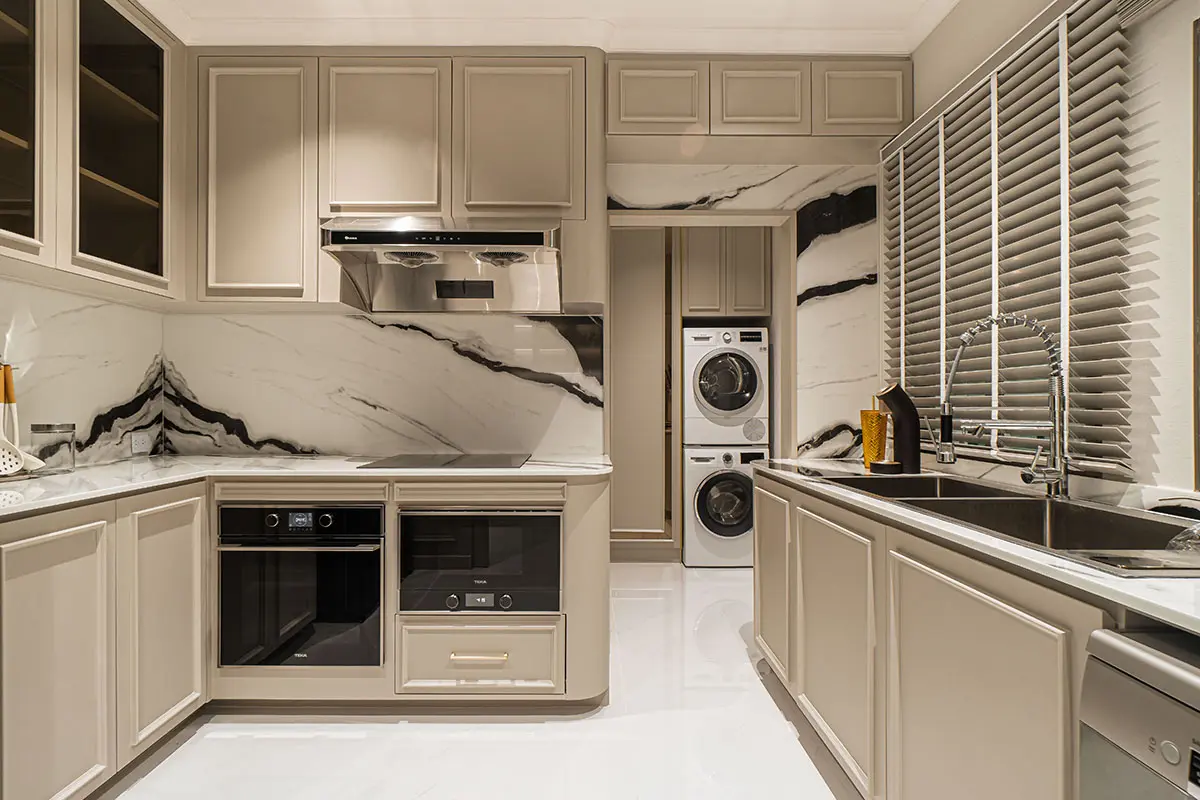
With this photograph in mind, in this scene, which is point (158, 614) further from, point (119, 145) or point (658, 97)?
point (658, 97)

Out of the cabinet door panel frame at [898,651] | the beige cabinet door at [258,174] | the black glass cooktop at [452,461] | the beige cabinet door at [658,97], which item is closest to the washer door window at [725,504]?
the black glass cooktop at [452,461]

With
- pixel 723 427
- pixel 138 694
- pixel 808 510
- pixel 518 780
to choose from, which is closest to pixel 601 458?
pixel 808 510

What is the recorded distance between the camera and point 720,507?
476cm

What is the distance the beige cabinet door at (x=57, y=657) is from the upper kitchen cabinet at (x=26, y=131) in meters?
0.80

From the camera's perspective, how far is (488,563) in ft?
8.23

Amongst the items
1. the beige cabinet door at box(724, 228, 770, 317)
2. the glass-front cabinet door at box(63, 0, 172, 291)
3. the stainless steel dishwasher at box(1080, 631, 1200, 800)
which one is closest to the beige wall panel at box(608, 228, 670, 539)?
the beige cabinet door at box(724, 228, 770, 317)

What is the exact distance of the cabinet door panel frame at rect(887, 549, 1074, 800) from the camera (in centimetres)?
106

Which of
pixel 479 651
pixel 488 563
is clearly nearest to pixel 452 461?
pixel 488 563

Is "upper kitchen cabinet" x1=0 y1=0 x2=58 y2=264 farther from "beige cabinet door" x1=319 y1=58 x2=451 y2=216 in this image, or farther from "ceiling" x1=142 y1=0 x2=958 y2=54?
"beige cabinet door" x1=319 y1=58 x2=451 y2=216

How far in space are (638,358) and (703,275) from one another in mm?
704

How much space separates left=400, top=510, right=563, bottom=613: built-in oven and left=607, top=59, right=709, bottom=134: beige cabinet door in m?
1.64

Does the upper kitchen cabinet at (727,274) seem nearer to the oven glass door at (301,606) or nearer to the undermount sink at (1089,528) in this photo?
the oven glass door at (301,606)

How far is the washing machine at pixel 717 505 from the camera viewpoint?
15.5 ft

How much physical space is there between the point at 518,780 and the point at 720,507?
289 cm
